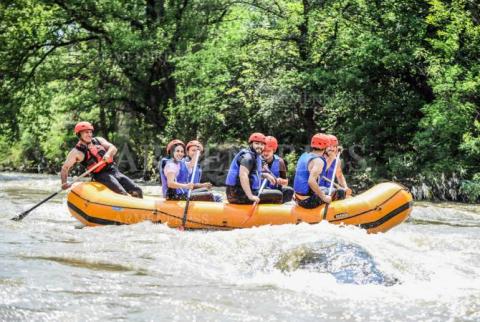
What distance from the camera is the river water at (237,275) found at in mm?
4676

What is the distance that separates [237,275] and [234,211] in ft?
9.08

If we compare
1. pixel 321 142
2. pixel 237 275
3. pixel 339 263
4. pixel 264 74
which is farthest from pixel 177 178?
pixel 264 74

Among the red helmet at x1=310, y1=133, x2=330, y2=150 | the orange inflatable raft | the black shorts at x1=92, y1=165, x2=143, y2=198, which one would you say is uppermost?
the red helmet at x1=310, y1=133, x2=330, y2=150

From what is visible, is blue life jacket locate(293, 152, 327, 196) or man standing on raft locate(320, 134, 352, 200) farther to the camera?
man standing on raft locate(320, 134, 352, 200)

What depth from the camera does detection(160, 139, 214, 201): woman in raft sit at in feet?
30.2

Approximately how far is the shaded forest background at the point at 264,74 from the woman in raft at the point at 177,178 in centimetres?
727

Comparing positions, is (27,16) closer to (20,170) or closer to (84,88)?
(84,88)

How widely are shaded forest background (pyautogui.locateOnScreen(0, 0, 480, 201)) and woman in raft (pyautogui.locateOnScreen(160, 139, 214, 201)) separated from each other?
23.9 feet

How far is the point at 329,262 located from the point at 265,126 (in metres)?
14.3

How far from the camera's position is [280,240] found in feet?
23.2

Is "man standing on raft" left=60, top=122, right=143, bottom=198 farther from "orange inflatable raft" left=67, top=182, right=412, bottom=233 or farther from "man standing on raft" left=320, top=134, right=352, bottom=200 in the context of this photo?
"man standing on raft" left=320, top=134, right=352, bottom=200

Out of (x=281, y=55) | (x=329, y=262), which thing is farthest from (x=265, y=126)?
(x=329, y=262)

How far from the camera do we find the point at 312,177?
843 centimetres

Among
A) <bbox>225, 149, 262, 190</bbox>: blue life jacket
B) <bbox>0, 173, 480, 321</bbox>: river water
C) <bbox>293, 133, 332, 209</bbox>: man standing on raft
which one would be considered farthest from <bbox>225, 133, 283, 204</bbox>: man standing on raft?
<bbox>0, 173, 480, 321</bbox>: river water
